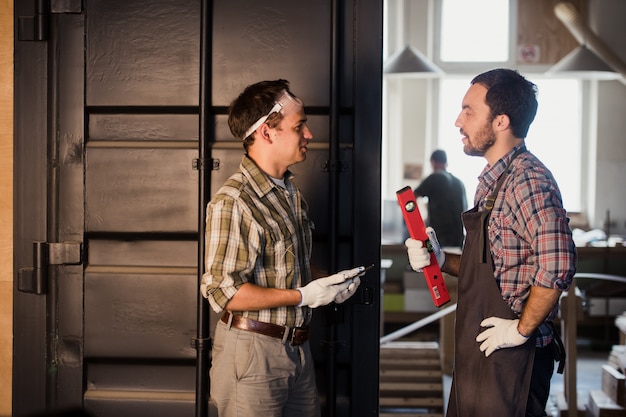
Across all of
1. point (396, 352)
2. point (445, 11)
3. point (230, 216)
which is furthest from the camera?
point (445, 11)

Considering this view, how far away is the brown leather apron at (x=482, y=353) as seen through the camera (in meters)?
2.35

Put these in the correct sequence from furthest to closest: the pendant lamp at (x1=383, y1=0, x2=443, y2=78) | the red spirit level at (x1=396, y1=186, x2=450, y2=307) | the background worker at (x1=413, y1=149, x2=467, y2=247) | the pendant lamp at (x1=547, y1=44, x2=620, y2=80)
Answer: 1. the background worker at (x1=413, y1=149, x2=467, y2=247)
2. the pendant lamp at (x1=383, y1=0, x2=443, y2=78)
3. the pendant lamp at (x1=547, y1=44, x2=620, y2=80)
4. the red spirit level at (x1=396, y1=186, x2=450, y2=307)

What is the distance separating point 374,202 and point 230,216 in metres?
0.66

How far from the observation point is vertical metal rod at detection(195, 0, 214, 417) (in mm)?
2746

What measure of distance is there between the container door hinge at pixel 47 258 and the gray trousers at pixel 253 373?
71cm

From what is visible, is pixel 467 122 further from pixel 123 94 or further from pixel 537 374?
pixel 123 94

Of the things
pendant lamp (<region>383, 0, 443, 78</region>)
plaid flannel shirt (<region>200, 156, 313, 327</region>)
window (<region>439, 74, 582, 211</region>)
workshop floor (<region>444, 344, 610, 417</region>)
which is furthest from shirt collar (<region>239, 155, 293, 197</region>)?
Result: window (<region>439, 74, 582, 211</region>)

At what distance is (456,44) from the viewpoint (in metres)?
8.98

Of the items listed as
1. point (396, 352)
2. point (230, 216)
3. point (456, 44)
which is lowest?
point (396, 352)

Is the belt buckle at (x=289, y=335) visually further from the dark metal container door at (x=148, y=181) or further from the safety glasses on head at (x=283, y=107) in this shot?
the safety glasses on head at (x=283, y=107)

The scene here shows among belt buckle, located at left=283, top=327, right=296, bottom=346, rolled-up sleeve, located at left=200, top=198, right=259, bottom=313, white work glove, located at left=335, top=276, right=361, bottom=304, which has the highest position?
rolled-up sleeve, located at left=200, top=198, right=259, bottom=313

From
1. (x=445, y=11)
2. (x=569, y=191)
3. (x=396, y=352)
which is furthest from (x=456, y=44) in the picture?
(x=396, y=352)

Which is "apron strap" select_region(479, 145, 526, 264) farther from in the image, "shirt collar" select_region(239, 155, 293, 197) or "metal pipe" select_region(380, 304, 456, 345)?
"metal pipe" select_region(380, 304, 456, 345)

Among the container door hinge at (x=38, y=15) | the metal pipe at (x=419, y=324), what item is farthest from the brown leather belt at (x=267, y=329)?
the metal pipe at (x=419, y=324)
